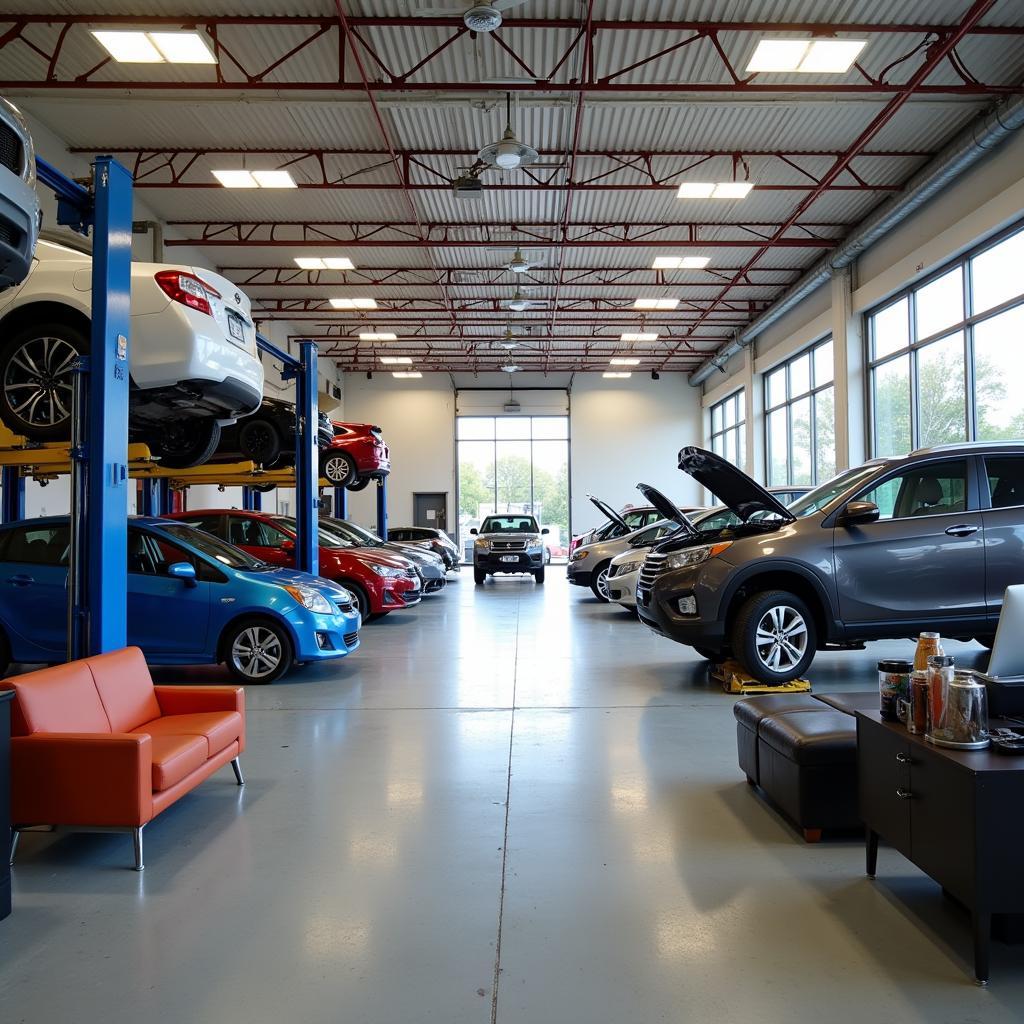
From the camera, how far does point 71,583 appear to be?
4.18 metres

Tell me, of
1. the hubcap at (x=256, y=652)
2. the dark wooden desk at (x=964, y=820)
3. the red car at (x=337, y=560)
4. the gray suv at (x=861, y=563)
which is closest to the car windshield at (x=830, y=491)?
the gray suv at (x=861, y=563)

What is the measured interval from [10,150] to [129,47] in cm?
689

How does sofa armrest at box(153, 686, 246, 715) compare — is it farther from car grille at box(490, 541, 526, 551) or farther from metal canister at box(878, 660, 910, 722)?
car grille at box(490, 541, 526, 551)

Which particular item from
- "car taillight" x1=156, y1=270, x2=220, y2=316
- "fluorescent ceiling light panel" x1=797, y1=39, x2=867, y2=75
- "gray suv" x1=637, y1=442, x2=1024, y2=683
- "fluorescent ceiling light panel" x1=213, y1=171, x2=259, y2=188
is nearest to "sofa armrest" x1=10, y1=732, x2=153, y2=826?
"car taillight" x1=156, y1=270, x2=220, y2=316

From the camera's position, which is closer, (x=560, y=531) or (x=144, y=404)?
(x=144, y=404)

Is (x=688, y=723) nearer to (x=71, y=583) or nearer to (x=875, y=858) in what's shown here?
(x=875, y=858)

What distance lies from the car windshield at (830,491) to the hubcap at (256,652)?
4464 millimetres

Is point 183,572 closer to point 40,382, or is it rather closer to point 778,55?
point 40,382

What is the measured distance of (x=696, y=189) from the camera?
1232 cm

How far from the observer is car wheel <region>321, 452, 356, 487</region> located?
14.3m

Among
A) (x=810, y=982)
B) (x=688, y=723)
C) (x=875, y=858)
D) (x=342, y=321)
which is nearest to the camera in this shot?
(x=810, y=982)

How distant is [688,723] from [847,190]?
452 inches

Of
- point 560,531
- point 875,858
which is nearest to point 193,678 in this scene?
point 875,858

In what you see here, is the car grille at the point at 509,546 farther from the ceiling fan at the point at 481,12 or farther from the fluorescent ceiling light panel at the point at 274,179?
the ceiling fan at the point at 481,12
